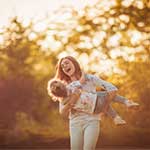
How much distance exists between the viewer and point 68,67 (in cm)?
382

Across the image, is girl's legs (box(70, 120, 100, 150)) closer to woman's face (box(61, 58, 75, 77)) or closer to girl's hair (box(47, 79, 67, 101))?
girl's hair (box(47, 79, 67, 101))

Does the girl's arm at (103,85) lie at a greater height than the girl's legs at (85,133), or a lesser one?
greater

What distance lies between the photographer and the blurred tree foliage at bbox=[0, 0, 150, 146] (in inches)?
177

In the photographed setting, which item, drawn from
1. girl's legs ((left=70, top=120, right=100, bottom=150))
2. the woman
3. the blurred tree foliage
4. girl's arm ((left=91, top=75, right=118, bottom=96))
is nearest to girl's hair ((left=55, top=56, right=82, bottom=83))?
the woman

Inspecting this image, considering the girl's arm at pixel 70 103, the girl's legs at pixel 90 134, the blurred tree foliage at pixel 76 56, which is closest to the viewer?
the girl's legs at pixel 90 134

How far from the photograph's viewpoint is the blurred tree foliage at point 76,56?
4.49 meters

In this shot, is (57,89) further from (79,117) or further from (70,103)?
(79,117)

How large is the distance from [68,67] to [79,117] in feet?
1.39

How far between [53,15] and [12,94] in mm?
826

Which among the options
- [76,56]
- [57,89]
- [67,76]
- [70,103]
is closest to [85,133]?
[70,103]

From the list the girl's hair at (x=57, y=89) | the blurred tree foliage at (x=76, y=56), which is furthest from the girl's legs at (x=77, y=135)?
the blurred tree foliage at (x=76, y=56)

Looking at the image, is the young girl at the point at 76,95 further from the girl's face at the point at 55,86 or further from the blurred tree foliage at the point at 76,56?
the blurred tree foliage at the point at 76,56

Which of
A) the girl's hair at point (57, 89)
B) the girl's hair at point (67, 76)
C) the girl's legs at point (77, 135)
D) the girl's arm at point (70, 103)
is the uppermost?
the girl's hair at point (67, 76)

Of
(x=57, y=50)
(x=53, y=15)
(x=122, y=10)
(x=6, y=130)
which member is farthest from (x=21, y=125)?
(x=122, y=10)
